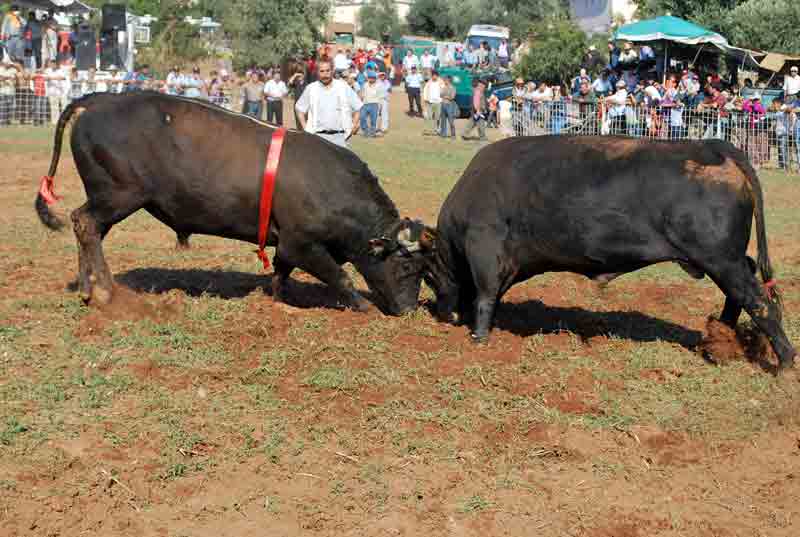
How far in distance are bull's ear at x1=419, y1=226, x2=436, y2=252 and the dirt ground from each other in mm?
579

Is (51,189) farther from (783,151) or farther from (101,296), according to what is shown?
(783,151)

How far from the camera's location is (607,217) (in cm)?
704

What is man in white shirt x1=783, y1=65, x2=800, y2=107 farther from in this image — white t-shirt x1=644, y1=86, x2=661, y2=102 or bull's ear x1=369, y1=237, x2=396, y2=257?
bull's ear x1=369, y1=237, x2=396, y2=257

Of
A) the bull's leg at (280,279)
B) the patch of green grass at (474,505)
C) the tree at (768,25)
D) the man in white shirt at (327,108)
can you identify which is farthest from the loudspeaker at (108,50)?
the patch of green grass at (474,505)

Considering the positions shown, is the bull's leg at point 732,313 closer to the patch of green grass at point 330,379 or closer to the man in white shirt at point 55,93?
the patch of green grass at point 330,379

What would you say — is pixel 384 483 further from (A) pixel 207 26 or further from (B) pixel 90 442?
(A) pixel 207 26

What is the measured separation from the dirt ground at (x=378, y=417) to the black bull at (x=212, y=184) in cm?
56

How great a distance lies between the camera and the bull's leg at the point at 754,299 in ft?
22.2

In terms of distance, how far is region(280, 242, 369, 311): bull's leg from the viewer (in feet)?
26.3

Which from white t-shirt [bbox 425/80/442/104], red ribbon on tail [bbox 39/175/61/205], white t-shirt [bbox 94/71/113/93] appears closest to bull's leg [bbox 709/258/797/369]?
red ribbon on tail [bbox 39/175/61/205]

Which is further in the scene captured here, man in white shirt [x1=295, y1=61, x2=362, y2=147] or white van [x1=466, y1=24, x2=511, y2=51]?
white van [x1=466, y1=24, x2=511, y2=51]

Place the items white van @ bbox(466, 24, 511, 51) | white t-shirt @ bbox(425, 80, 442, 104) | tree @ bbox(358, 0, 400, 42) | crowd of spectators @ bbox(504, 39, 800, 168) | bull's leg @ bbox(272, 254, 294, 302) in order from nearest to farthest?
bull's leg @ bbox(272, 254, 294, 302) → crowd of spectators @ bbox(504, 39, 800, 168) → white t-shirt @ bbox(425, 80, 442, 104) → white van @ bbox(466, 24, 511, 51) → tree @ bbox(358, 0, 400, 42)

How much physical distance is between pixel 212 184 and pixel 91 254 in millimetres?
1110

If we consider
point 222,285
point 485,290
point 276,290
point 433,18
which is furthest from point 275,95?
point 433,18
